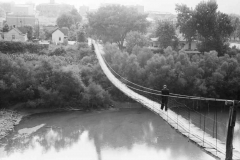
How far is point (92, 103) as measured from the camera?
13.9 meters

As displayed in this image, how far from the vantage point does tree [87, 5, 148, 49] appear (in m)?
18.8

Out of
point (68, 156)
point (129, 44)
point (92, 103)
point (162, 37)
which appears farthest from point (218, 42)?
point (68, 156)

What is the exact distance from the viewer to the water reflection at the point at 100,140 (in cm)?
905

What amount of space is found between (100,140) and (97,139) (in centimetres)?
16

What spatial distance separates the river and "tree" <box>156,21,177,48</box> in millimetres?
6970

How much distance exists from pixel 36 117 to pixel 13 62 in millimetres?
2699

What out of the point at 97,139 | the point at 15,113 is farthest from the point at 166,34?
the point at 97,139

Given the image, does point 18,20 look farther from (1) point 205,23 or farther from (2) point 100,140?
(2) point 100,140

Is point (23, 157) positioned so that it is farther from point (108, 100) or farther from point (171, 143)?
point (108, 100)

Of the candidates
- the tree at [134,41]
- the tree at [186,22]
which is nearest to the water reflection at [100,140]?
the tree at [134,41]

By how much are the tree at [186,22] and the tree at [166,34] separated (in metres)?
0.62

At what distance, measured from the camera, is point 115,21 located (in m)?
18.7

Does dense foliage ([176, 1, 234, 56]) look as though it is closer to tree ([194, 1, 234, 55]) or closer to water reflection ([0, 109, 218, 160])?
tree ([194, 1, 234, 55])

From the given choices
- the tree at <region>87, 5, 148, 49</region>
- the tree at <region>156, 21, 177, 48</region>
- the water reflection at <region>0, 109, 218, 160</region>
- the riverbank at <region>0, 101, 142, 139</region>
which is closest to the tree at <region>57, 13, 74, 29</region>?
the tree at <region>87, 5, 148, 49</region>
